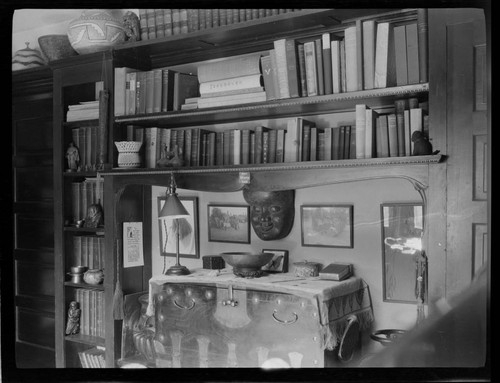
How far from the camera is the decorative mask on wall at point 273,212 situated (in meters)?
2.62

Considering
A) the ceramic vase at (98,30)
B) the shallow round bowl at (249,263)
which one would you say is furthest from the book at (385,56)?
the ceramic vase at (98,30)

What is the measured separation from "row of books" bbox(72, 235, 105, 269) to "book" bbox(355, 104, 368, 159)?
4.82ft

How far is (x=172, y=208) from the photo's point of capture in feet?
8.94

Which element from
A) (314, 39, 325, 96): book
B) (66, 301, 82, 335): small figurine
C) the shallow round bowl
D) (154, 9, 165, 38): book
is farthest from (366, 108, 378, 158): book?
(66, 301, 82, 335): small figurine

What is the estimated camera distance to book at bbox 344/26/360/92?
230 centimetres

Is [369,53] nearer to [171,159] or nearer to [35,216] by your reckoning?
[171,159]

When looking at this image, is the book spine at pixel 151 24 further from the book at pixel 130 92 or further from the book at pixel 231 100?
the book at pixel 231 100

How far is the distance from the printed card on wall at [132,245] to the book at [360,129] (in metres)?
1.20

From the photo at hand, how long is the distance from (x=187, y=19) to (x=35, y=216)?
130 centimetres

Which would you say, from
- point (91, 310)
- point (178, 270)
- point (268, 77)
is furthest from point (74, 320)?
point (268, 77)

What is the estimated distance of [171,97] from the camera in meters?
2.81
